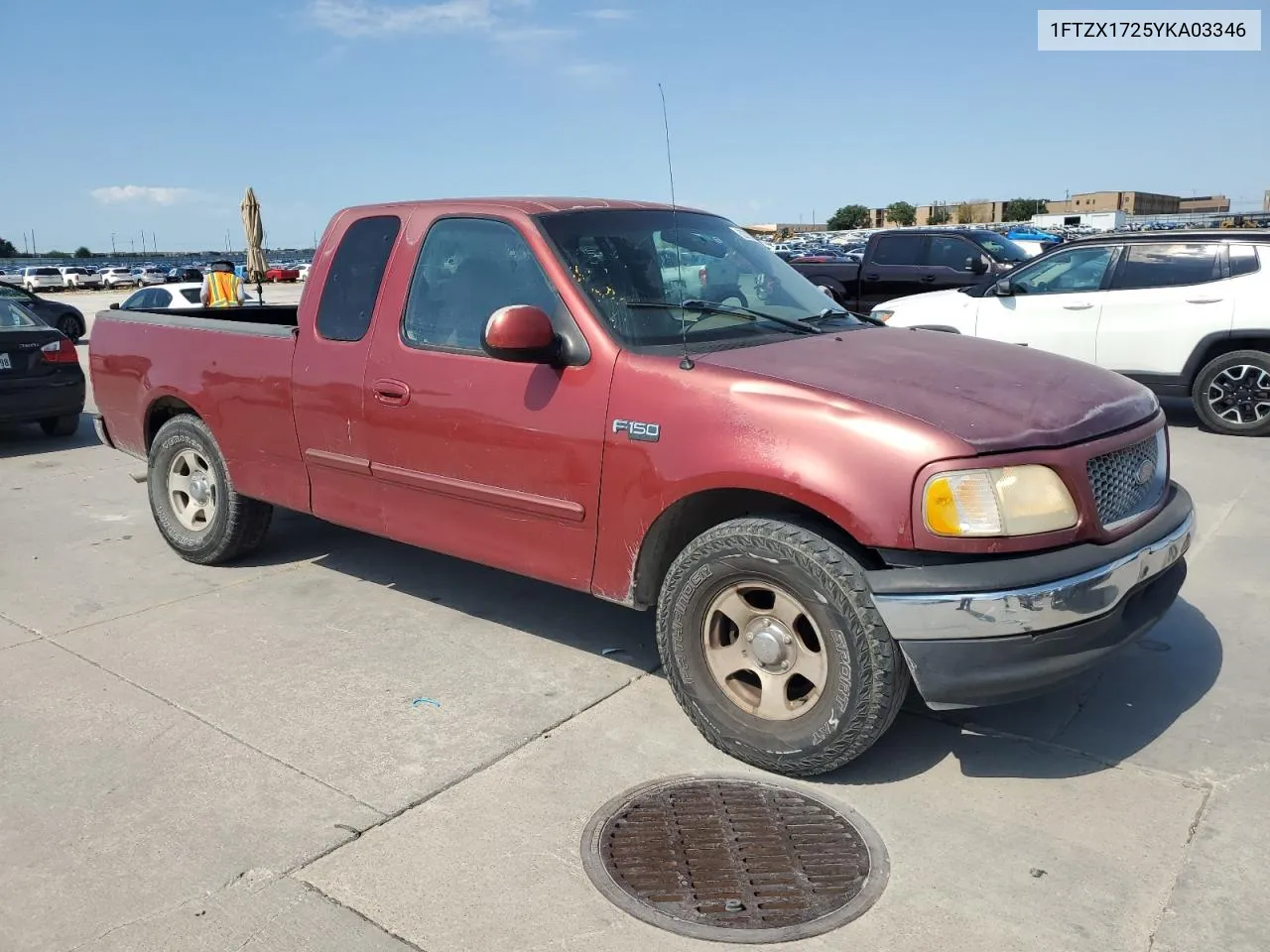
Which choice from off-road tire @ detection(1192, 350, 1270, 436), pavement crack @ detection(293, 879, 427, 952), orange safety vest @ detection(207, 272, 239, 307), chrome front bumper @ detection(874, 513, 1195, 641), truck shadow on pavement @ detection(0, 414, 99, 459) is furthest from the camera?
orange safety vest @ detection(207, 272, 239, 307)

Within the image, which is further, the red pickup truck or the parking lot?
the red pickup truck

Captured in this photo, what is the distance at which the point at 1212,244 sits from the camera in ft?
30.3

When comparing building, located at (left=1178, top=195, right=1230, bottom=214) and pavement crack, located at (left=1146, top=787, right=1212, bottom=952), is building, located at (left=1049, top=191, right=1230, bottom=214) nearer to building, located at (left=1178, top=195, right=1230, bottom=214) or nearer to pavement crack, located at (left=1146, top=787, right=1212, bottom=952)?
building, located at (left=1178, top=195, right=1230, bottom=214)

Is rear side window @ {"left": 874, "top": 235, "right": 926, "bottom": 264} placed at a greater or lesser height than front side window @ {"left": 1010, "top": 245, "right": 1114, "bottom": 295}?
greater

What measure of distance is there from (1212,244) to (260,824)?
29.9ft

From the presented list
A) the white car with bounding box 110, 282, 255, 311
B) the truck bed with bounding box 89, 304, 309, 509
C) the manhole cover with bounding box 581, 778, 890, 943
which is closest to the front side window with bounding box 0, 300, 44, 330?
the truck bed with bounding box 89, 304, 309, 509

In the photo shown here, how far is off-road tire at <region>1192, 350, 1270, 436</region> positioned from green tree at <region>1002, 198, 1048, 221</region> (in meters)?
77.0

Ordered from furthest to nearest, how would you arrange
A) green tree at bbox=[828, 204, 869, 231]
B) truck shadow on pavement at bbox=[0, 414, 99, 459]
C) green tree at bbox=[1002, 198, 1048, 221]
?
green tree at bbox=[828, 204, 869, 231], green tree at bbox=[1002, 198, 1048, 221], truck shadow on pavement at bbox=[0, 414, 99, 459]

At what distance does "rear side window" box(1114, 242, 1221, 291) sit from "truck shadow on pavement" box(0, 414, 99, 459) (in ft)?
32.4

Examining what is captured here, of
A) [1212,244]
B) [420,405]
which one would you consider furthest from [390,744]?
[1212,244]

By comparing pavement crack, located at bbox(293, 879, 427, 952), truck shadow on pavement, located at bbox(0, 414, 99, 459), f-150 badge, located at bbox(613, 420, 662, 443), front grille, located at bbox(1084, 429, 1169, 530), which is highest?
f-150 badge, located at bbox(613, 420, 662, 443)

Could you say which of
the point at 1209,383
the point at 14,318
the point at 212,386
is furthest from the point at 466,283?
the point at 14,318

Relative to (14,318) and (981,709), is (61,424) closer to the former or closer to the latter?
(14,318)

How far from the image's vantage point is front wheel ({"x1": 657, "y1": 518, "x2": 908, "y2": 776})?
10.7 ft
